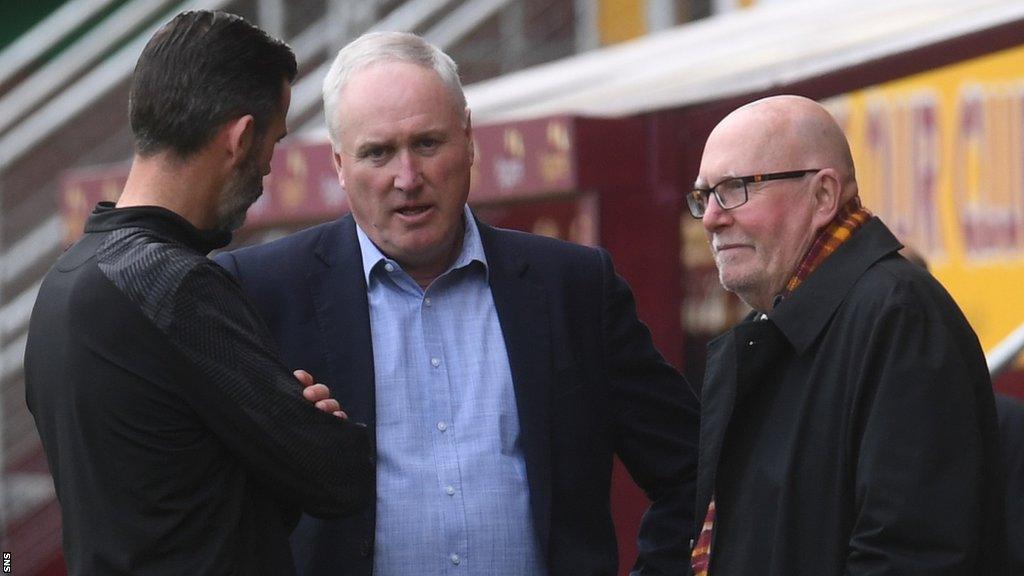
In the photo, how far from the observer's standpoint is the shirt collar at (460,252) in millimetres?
2939

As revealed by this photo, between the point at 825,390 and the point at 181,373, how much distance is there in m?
0.90

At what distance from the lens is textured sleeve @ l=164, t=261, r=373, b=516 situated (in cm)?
229

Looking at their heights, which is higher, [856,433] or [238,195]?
[238,195]

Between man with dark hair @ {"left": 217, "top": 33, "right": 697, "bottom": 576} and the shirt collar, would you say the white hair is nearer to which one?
man with dark hair @ {"left": 217, "top": 33, "right": 697, "bottom": 576}

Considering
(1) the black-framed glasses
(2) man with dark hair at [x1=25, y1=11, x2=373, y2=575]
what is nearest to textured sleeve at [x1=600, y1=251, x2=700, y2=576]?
(1) the black-framed glasses

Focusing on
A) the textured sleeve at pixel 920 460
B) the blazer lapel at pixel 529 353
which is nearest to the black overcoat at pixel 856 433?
the textured sleeve at pixel 920 460

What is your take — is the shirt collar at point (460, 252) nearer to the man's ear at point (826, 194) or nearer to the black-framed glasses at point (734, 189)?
the black-framed glasses at point (734, 189)

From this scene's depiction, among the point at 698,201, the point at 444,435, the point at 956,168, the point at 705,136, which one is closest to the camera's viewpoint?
the point at 698,201

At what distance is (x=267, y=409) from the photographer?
92.3 inches

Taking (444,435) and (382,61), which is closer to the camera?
(444,435)

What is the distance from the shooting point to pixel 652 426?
9.89 ft

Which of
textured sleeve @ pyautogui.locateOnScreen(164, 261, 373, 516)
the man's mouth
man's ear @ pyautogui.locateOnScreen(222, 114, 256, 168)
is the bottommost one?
textured sleeve @ pyautogui.locateOnScreen(164, 261, 373, 516)

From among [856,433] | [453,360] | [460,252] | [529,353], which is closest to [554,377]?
[529,353]

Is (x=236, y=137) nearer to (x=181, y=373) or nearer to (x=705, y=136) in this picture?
(x=181, y=373)
